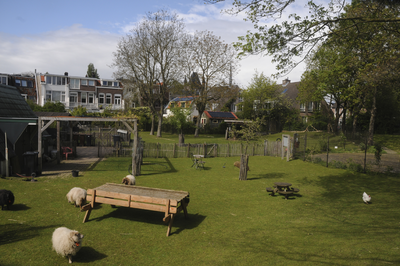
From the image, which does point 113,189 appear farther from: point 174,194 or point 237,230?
point 237,230

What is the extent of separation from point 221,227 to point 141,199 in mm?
2487

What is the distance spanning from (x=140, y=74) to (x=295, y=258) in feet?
131

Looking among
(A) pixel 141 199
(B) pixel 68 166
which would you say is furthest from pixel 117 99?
(A) pixel 141 199

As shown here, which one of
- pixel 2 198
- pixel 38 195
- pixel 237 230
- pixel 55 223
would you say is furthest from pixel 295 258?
pixel 38 195

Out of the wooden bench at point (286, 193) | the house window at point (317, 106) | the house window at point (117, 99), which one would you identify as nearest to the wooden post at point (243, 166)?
the wooden bench at point (286, 193)

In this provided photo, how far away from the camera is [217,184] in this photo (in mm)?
13992

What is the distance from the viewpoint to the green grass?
6172 mm

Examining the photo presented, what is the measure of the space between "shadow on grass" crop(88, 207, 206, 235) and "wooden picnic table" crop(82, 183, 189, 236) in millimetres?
404

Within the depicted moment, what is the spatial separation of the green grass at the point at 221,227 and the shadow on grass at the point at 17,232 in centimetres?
2

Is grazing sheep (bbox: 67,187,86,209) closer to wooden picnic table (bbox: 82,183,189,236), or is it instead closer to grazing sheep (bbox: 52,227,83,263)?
wooden picnic table (bbox: 82,183,189,236)

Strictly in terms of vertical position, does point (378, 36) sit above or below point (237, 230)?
above

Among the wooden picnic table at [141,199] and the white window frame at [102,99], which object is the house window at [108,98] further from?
the wooden picnic table at [141,199]

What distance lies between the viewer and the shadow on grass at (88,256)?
5.99 metres

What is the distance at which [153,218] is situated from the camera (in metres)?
8.77
